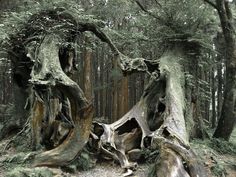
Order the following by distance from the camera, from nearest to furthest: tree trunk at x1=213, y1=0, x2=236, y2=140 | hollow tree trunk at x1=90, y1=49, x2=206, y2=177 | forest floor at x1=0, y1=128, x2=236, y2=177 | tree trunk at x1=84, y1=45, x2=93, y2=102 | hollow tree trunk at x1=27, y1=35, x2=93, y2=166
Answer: hollow tree trunk at x1=90, y1=49, x2=206, y2=177 → forest floor at x1=0, y1=128, x2=236, y2=177 → hollow tree trunk at x1=27, y1=35, x2=93, y2=166 → tree trunk at x1=213, y1=0, x2=236, y2=140 → tree trunk at x1=84, y1=45, x2=93, y2=102

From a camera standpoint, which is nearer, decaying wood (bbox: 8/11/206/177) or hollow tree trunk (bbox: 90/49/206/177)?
hollow tree trunk (bbox: 90/49/206/177)

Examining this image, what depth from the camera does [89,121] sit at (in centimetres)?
759

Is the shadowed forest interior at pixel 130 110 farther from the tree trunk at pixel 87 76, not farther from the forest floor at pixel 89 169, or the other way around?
the tree trunk at pixel 87 76

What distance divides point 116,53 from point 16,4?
14.6 feet

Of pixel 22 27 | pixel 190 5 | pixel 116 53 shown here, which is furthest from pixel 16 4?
pixel 190 5

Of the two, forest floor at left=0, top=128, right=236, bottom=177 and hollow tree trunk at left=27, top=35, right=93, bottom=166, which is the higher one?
hollow tree trunk at left=27, top=35, right=93, bottom=166

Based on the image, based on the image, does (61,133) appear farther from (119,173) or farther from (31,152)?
(119,173)

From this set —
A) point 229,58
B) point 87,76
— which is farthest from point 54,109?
point 87,76

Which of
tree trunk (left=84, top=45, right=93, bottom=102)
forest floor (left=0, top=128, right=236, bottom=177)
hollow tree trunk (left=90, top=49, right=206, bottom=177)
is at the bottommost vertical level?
forest floor (left=0, top=128, right=236, bottom=177)

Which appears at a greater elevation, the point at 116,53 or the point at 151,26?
the point at 151,26

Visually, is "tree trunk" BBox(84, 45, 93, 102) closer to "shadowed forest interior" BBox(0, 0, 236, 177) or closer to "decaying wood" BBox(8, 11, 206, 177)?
"shadowed forest interior" BBox(0, 0, 236, 177)

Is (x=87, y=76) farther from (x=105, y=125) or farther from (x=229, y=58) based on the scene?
(x=105, y=125)

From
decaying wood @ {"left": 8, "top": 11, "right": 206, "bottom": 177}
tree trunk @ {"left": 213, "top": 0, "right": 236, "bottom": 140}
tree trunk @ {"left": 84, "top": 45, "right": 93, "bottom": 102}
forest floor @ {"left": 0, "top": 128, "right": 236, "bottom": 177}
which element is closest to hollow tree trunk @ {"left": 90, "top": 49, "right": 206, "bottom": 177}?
decaying wood @ {"left": 8, "top": 11, "right": 206, "bottom": 177}

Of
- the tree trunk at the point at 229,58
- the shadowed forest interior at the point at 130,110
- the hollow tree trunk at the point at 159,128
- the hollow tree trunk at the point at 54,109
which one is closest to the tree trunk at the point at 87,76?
the shadowed forest interior at the point at 130,110
